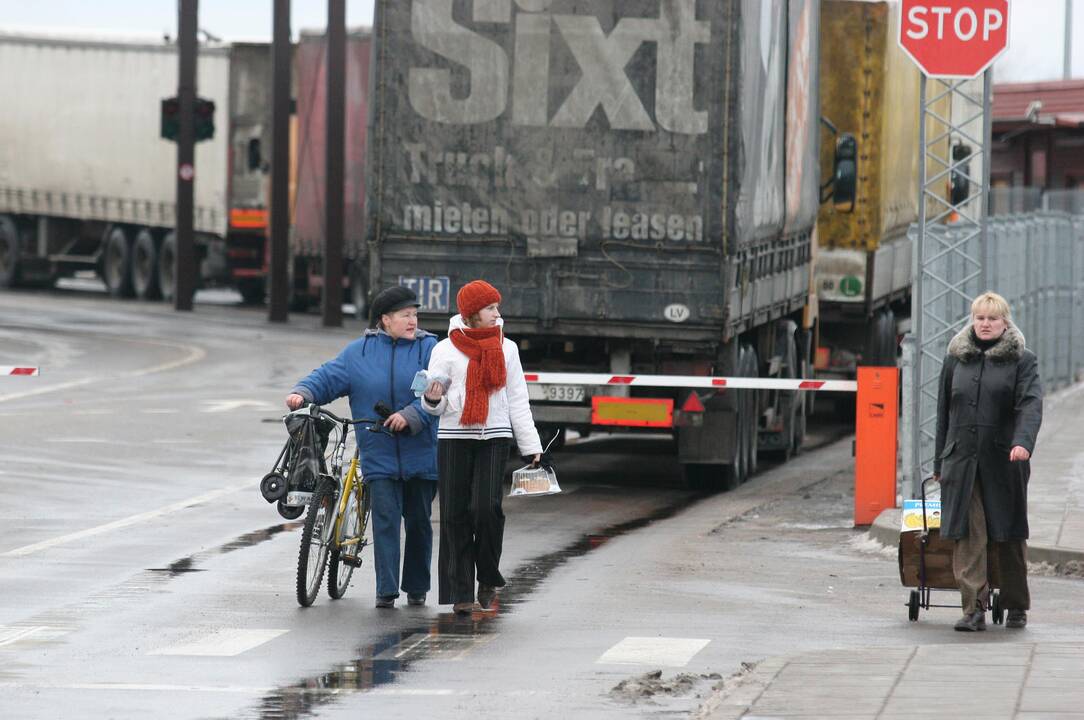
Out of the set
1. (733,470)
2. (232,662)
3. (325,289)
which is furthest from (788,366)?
(325,289)

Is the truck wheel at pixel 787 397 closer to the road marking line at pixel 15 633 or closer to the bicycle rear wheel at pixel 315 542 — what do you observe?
the bicycle rear wheel at pixel 315 542

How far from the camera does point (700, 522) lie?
16.1m

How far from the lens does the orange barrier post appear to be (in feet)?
52.3

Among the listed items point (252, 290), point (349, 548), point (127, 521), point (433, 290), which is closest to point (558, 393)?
point (433, 290)

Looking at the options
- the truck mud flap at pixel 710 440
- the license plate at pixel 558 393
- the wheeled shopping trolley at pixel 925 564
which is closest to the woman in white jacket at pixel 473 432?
the wheeled shopping trolley at pixel 925 564

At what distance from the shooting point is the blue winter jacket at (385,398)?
1166 cm

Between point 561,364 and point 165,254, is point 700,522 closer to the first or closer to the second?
point 561,364

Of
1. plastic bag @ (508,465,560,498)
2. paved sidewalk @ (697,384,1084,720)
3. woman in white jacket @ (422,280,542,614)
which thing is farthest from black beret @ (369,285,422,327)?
paved sidewalk @ (697,384,1084,720)

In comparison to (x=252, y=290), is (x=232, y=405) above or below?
below

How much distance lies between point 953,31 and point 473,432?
6024 millimetres

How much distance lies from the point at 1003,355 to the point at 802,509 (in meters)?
6.16

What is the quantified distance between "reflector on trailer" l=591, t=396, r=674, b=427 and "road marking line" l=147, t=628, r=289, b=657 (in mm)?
6717

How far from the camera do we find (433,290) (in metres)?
17.4

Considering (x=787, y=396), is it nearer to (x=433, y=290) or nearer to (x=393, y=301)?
(x=433, y=290)
